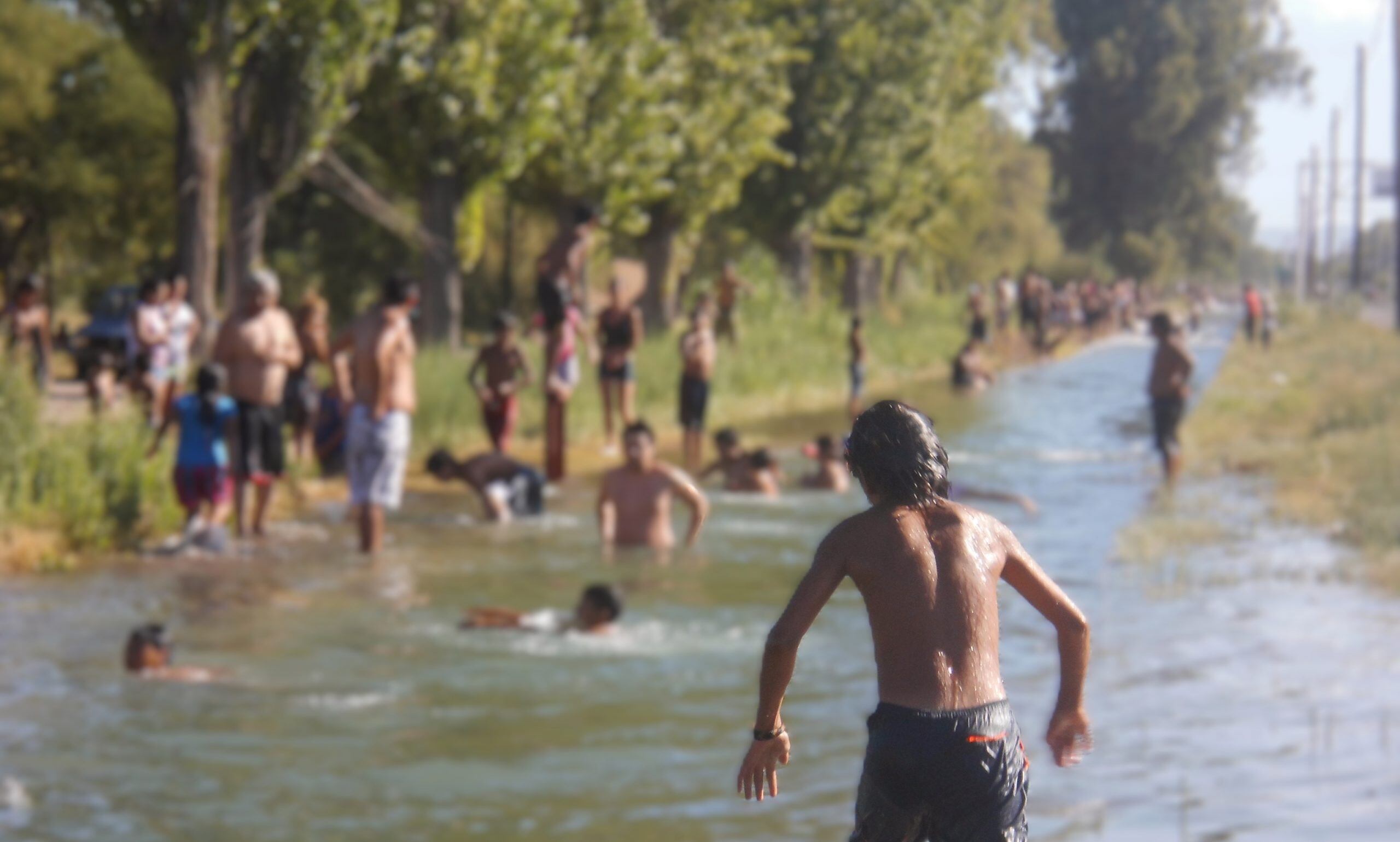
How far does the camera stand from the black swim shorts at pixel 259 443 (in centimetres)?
1573

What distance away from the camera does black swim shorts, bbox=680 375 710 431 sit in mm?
23672

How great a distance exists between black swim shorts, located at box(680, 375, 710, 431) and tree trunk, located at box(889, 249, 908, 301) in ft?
Answer: 136

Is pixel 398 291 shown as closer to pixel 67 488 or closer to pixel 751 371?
pixel 67 488

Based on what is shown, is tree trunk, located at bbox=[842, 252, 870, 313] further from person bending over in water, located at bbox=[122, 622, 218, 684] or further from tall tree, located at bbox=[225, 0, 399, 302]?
person bending over in water, located at bbox=[122, 622, 218, 684]

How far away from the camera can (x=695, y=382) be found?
77.7 feet

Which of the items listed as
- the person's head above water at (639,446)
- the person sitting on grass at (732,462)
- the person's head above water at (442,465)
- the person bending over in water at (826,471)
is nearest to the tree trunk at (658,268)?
the person bending over in water at (826,471)

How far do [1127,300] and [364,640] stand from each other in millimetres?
68130

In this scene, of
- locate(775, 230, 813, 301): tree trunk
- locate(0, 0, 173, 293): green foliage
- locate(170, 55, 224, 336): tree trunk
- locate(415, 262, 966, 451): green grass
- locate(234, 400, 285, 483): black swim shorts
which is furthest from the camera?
locate(775, 230, 813, 301): tree trunk

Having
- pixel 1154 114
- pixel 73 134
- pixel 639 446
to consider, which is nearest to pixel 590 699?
pixel 639 446

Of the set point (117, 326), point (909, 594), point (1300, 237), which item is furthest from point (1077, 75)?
point (909, 594)

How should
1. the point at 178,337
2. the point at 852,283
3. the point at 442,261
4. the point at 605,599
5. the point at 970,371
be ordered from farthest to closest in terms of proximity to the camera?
the point at 852,283 → the point at 970,371 → the point at 442,261 → the point at 178,337 → the point at 605,599

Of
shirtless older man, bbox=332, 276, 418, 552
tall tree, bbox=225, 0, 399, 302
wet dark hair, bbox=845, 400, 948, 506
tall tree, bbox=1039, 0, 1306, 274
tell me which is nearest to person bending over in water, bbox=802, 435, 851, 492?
tall tree, bbox=225, 0, 399, 302

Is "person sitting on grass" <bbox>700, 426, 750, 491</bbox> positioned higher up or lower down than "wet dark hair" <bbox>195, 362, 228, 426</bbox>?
lower down

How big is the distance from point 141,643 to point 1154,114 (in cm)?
8264
